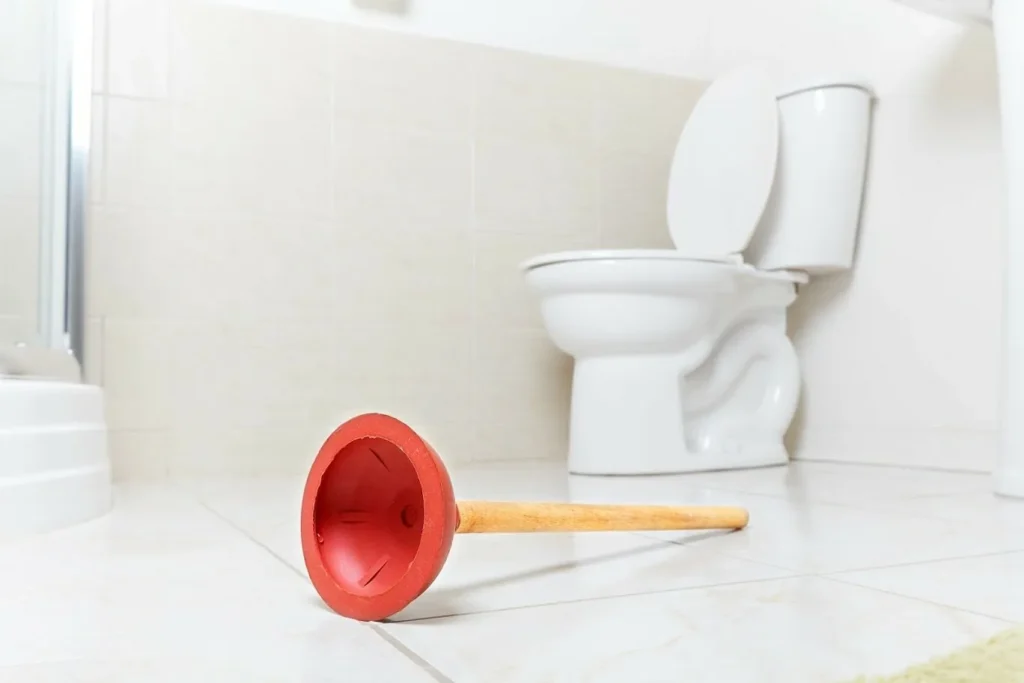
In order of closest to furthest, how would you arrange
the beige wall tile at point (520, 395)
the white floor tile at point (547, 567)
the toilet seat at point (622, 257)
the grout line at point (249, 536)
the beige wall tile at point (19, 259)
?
the white floor tile at point (547, 567) < the grout line at point (249, 536) < the beige wall tile at point (19, 259) < the toilet seat at point (622, 257) < the beige wall tile at point (520, 395)

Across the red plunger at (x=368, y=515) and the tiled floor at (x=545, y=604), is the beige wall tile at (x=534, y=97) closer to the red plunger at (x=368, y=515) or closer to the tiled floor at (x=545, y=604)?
the tiled floor at (x=545, y=604)

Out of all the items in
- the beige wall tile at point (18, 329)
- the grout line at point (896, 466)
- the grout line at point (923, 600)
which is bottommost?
the grout line at point (896, 466)

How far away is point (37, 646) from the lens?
59cm

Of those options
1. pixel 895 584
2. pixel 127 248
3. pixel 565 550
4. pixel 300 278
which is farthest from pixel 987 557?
pixel 127 248

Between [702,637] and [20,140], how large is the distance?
4.59 ft

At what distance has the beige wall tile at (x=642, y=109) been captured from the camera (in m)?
2.24

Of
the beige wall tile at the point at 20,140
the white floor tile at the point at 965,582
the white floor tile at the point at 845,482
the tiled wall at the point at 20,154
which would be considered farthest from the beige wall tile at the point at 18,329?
the white floor tile at the point at 965,582

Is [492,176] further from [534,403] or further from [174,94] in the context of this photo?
[174,94]

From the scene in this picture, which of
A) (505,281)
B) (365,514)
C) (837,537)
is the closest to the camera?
(365,514)

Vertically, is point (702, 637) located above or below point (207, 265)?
below

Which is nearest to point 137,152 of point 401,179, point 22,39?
point 22,39

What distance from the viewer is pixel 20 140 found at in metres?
1.49

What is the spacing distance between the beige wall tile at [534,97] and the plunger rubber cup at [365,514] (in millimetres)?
1535

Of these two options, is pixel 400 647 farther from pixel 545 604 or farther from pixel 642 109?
pixel 642 109
